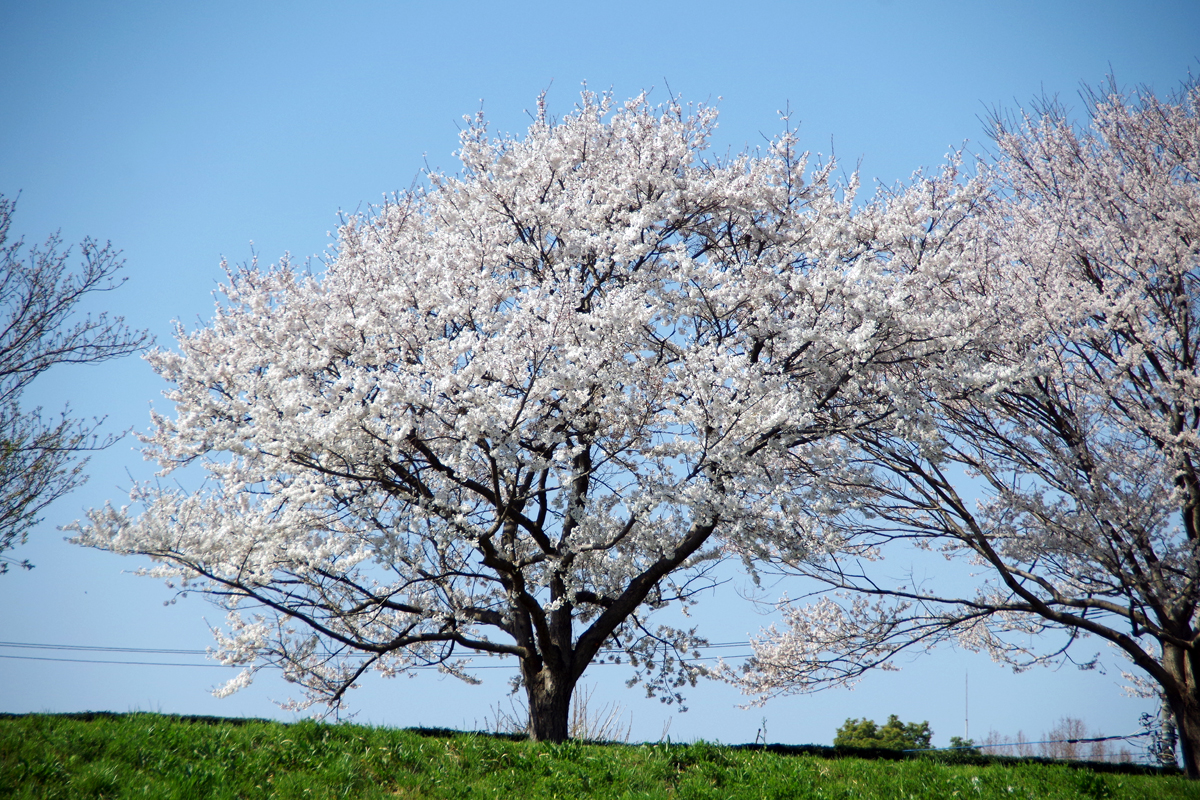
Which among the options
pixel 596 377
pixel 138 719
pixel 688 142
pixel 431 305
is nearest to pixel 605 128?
pixel 688 142

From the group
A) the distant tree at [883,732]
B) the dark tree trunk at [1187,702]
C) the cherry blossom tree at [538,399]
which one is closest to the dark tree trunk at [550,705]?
the cherry blossom tree at [538,399]

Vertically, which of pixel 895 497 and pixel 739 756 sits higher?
pixel 895 497

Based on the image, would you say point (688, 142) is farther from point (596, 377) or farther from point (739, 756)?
point (739, 756)

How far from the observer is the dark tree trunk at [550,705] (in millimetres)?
9781

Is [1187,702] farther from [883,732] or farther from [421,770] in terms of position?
[883,732]

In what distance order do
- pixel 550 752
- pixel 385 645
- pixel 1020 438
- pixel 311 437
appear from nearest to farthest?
pixel 550 752 → pixel 311 437 → pixel 385 645 → pixel 1020 438

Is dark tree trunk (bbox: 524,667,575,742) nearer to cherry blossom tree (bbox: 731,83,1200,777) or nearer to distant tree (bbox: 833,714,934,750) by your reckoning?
cherry blossom tree (bbox: 731,83,1200,777)

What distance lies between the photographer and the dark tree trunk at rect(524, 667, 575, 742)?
32.1ft

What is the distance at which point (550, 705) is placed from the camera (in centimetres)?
984

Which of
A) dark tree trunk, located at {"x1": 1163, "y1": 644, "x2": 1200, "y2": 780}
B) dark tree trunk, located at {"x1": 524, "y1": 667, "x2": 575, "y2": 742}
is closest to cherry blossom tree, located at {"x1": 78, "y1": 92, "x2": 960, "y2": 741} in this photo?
dark tree trunk, located at {"x1": 524, "y1": 667, "x2": 575, "y2": 742}

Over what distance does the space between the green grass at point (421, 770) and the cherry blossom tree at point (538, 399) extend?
92.3 inches

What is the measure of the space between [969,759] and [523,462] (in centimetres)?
636

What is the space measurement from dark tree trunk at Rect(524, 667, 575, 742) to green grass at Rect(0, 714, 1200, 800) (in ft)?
7.64

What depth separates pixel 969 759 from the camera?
9.51 metres
